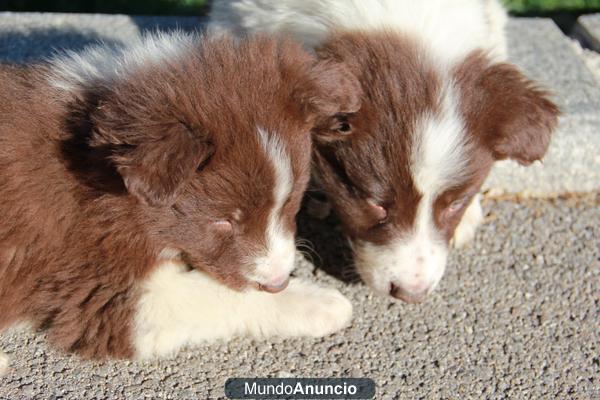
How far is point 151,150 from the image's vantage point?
334 cm

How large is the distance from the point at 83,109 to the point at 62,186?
38 cm

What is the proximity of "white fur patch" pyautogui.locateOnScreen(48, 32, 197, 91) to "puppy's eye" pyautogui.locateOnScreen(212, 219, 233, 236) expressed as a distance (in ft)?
2.68

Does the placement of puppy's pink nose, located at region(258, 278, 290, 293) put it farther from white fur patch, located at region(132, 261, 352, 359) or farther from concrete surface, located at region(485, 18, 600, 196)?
concrete surface, located at region(485, 18, 600, 196)

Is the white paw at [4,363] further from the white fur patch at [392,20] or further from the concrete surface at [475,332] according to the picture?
the white fur patch at [392,20]

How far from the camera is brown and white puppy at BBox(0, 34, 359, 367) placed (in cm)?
366

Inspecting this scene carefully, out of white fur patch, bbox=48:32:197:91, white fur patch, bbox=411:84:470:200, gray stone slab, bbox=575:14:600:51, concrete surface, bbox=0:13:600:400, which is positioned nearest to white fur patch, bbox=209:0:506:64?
white fur patch, bbox=411:84:470:200

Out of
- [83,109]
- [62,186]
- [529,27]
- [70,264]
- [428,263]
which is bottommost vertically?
[529,27]

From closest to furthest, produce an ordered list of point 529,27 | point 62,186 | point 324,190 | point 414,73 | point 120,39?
point 62,186
point 414,73
point 324,190
point 120,39
point 529,27

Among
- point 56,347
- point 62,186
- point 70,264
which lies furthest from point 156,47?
point 56,347

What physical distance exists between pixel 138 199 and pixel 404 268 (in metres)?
1.48

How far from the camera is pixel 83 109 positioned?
3.79 meters

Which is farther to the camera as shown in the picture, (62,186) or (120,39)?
(120,39)

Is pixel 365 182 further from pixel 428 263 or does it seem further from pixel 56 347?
pixel 56 347

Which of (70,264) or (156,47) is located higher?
(156,47)
